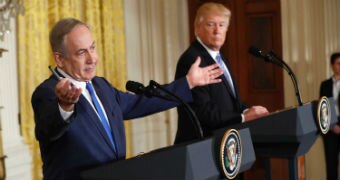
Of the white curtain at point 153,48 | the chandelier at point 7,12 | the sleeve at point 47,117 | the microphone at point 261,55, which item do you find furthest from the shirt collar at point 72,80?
the white curtain at point 153,48

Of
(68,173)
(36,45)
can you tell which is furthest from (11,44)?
(68,173)

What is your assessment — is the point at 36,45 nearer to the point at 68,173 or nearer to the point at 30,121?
the point at 30,121

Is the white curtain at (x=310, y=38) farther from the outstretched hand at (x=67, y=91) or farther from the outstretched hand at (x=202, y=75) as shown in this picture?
the outstretched hand at (x=67, y=91)

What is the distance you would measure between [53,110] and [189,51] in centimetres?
149

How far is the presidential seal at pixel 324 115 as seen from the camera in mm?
3142

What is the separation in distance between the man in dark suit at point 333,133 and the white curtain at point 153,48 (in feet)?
5.70

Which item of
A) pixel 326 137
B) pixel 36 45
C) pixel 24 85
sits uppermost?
pixel 36 45

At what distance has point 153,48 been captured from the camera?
21.5 feet

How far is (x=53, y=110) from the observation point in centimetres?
210

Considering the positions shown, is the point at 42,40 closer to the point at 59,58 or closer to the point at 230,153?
the point at 59,58

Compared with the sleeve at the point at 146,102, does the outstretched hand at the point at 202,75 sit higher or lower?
higher

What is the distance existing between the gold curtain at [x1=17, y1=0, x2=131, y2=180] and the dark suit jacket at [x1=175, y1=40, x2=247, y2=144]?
1.63 meters

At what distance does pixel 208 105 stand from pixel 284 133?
1.63 feet

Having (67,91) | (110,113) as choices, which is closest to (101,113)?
(110,113)
